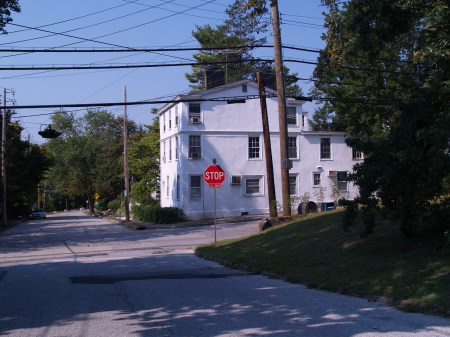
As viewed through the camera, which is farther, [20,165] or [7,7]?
[20,165]

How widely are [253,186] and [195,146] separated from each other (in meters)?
5.65

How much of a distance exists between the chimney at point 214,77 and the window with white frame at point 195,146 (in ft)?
16.7

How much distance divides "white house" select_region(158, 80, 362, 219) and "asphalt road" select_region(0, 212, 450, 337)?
22170 mm

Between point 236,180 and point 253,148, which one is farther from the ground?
point 253,148

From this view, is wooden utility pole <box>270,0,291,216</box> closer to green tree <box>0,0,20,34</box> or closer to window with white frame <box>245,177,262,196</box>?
green tree <box>0,0,20,34</box>

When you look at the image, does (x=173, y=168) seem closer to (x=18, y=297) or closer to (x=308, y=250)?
(x=308, y=250)

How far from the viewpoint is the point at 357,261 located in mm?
11562

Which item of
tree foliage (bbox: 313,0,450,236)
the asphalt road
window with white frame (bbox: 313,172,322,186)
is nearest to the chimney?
window with white frame (bbox: 313,172,322,186)

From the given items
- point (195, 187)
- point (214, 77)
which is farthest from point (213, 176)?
point (214, 77)

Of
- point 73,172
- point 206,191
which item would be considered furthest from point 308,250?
point 73,172

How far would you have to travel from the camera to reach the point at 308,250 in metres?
14.3

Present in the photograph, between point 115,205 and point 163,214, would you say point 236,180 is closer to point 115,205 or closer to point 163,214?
point 163,214

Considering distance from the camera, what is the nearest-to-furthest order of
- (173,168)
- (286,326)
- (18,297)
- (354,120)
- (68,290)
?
(286,326) < (18,297) < (68,290) < (354,120) < (173,168)

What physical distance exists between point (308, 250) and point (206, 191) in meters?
24.0
